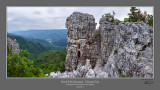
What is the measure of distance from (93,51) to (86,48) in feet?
5.42

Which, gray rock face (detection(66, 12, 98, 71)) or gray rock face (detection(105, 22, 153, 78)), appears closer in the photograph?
gray rock face (detection(105, 22, 153, 78))

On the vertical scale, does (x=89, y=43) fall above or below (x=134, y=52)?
above

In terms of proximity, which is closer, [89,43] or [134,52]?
[134,52]

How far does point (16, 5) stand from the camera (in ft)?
25.0

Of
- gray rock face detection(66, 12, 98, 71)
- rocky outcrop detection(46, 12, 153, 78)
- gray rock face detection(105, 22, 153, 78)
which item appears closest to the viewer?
gray rock face detection(105, 22, 153, 78)

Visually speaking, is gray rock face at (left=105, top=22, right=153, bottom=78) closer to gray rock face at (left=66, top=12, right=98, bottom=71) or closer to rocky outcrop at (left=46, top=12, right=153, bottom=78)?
rocky outcrop at (left=46, top=12, right=153, bottom=78)

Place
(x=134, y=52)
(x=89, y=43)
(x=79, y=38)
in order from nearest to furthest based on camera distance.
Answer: (x=134, y=52), (x=79, y=38), (x=89, y=43)

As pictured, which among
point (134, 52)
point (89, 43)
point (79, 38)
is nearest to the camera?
point (134, 52)

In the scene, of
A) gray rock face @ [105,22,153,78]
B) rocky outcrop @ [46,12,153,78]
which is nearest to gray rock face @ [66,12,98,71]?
rocky outcrop @ [46,12,153,78]

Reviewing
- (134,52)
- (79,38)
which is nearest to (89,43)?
(79,38)

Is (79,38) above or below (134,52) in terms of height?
above

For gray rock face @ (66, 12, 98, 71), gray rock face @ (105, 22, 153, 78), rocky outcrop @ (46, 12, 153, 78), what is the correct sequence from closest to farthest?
gray rock face @ (105, 22, 153, 78)
rocky outcrop @ (46, 12, 153, 78)
gray rock face @ (66, 12, 98, 71)

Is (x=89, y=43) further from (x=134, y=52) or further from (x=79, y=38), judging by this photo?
(x=134, y=52)

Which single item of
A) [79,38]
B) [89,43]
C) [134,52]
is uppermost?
[79,38]
